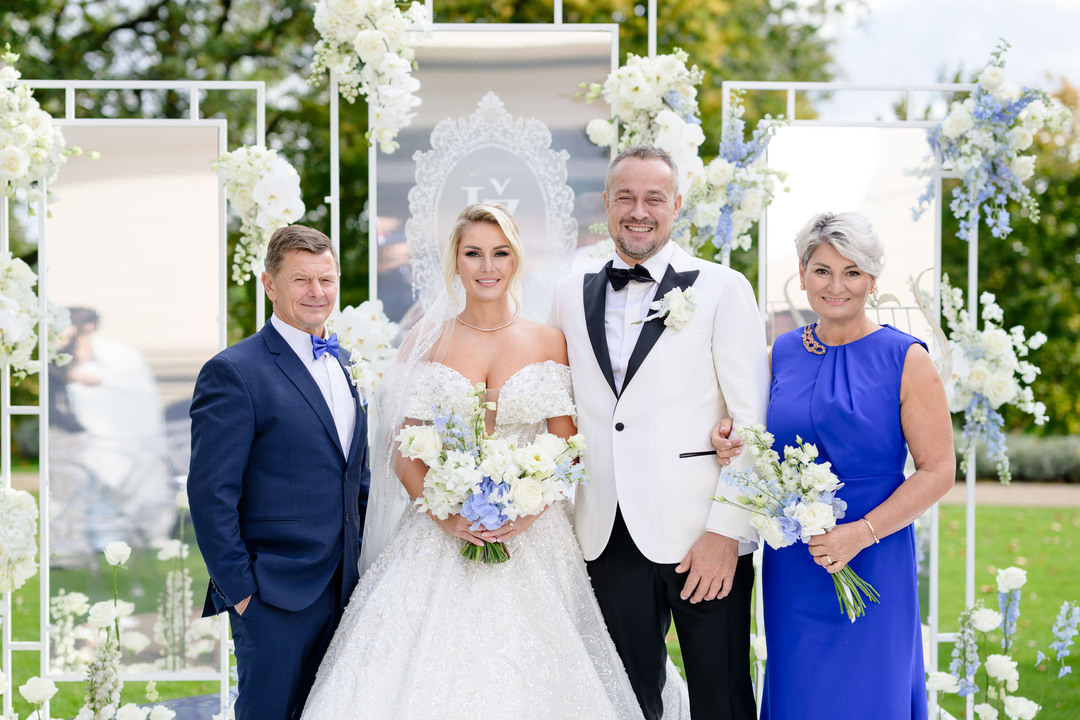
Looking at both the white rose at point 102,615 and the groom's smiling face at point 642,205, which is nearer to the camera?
the groom's smiling face at point 642,205

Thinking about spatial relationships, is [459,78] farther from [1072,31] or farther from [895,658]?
[1072,31]

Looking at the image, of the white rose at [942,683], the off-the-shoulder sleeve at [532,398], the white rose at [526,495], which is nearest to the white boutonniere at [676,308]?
the off-the-shoulder sleeve at [532,398]

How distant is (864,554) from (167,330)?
3.40 m

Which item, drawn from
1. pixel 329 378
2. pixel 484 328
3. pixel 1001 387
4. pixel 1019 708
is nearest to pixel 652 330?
pixel 484 328

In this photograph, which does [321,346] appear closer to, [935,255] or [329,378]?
[329,378]

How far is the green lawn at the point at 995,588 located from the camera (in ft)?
18.9

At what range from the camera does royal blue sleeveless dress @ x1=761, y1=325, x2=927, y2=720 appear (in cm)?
296

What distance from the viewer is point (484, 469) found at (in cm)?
288

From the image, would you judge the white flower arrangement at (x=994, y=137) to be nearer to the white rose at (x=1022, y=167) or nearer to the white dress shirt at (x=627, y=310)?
the white rose at (x=1022, y=167)

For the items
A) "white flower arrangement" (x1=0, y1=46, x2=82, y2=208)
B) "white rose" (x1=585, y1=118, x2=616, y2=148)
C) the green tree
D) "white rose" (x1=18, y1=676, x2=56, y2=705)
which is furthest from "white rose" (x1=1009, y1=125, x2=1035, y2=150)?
the green tree

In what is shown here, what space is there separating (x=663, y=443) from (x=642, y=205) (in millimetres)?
875

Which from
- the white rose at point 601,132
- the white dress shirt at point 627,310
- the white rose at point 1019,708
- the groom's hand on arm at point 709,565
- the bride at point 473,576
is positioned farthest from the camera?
the white rose at point 601,132

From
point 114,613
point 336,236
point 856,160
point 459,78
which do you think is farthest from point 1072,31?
point 114,613

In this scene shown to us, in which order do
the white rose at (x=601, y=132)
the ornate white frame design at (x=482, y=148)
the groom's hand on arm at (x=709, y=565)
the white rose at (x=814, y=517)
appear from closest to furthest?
the white rose at (x=814, y=517), the groom's hand on arm at (x=709, y=565), the white rose at (x=601, y=132), the ornate white frame design at (x=482, y=148)
